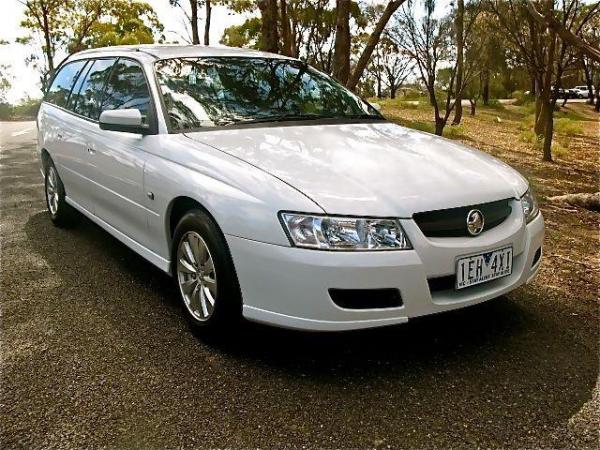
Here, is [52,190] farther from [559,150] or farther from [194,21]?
[194,21]

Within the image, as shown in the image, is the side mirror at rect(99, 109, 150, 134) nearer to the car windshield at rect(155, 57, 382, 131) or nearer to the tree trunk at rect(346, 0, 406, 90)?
the car windshield at rect(155, 57, 382, 131)

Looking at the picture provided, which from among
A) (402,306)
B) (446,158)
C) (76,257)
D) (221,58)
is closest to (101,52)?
(221,58)

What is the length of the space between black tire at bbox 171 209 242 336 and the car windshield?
2.23 feet

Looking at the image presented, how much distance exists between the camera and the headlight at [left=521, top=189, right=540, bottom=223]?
2965 millimetres

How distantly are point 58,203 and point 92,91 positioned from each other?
1139mm

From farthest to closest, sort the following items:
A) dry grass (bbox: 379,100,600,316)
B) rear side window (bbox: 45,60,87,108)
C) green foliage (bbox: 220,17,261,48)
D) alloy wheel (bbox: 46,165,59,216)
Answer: green foliage (bbox: 220,17,261,48)
alloy wheel (bbox: 46,165,59,216)
rear side window (bbox: 45,60,87,108)
dry grass (bbox: 379,100,600,316)

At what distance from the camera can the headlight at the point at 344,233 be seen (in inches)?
94.3

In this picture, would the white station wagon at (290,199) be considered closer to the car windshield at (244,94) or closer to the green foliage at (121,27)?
the car windshield at (244,94)

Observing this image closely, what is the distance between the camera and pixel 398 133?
11.6 ft

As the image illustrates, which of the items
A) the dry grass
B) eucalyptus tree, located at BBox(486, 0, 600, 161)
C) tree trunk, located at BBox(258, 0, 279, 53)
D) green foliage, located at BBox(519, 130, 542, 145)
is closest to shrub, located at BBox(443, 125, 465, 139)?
the dry grass

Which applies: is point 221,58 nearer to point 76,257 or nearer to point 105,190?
point 105,190

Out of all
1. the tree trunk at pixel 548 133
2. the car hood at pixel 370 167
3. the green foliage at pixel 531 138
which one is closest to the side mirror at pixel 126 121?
the car hood at pixel 370 167

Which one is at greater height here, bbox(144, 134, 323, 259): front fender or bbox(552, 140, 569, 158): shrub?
bbox(144, 134, 323, 259): front fender

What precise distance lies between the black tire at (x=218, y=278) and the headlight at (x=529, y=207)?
1514mm
